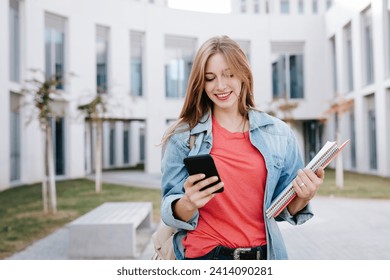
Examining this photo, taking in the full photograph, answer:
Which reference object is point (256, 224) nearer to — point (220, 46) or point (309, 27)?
point (220, 46)

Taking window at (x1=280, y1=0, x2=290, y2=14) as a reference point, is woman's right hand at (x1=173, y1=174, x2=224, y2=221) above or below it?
below

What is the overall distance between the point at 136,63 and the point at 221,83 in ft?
40.4

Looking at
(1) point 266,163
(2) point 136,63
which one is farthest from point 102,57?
(1) point 266,163

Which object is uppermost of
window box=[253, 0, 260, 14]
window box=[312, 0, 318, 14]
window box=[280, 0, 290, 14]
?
window box=[312, 0, 318, 14]

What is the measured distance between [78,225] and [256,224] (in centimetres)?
267

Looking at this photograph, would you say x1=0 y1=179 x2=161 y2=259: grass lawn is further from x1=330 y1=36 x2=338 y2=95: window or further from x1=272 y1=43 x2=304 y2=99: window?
x1=330 y1=36 x2=338 y2=95: window

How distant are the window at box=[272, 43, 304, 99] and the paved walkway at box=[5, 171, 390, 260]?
27.9 feet

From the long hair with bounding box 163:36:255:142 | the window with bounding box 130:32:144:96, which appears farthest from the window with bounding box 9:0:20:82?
the long hair with bounding box 163:36:255:142

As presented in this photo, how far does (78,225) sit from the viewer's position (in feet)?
11.9

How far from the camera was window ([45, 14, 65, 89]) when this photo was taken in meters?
10.6

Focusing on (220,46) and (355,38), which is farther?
(355,38)

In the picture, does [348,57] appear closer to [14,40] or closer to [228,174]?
[14,40]
